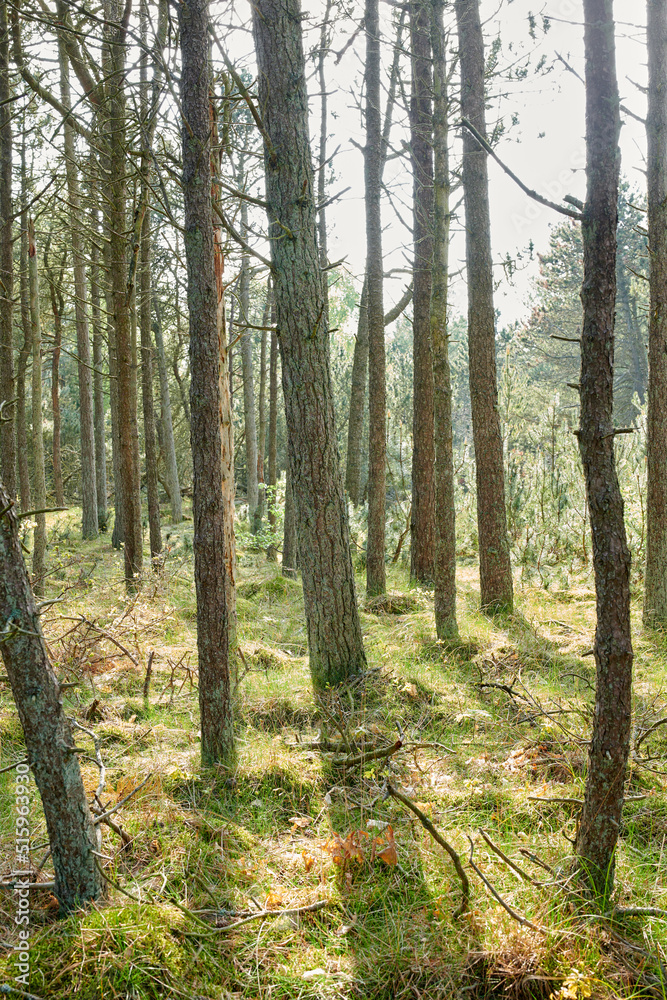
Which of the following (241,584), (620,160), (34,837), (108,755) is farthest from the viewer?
(241,584)

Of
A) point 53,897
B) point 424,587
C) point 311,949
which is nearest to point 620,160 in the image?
point 311,949

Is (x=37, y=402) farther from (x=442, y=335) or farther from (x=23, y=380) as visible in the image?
(x=442, y=335)

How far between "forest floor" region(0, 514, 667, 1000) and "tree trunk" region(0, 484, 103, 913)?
15 cm

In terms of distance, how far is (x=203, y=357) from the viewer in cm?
363

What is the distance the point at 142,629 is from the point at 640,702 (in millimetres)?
4432

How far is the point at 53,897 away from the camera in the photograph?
8.65 feet

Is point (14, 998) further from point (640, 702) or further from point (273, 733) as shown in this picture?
point (640, 702)

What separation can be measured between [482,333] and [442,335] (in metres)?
1.24

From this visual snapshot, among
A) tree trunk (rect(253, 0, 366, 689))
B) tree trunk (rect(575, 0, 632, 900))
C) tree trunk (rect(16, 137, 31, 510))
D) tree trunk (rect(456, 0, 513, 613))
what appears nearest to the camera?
tree trunk (rect(575, 0, 632, 900))

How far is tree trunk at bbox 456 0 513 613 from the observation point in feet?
22.2
